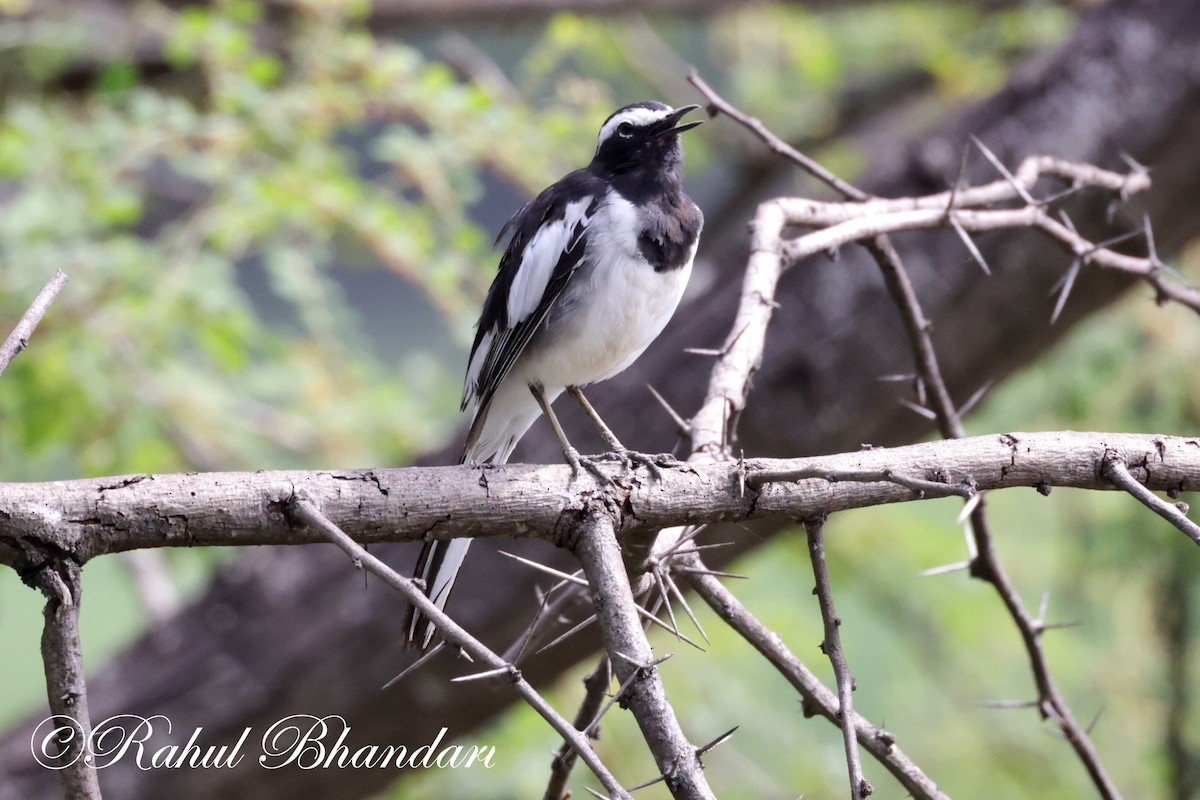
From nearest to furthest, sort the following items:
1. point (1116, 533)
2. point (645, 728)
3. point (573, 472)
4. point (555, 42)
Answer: point (645, 728)
point (573, 472)
point (555, 42)
point (1116, 533)

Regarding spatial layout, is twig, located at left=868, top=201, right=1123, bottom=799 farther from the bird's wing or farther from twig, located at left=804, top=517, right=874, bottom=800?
twig, located at left=804, top=517, right=874, bottom=800

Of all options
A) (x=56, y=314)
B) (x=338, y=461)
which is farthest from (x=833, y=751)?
(x=56, y=314)

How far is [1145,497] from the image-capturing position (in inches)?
55.3

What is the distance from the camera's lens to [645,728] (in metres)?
1.26

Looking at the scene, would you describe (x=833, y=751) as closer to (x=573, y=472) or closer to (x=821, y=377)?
(x=821, y=377)

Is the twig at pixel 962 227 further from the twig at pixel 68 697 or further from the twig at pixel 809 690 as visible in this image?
the twig at pixel 68 697

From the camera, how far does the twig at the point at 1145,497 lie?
4.51ft

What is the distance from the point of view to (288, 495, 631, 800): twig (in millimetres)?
1114

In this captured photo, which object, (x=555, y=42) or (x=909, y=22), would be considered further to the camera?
(x=909, y=22)

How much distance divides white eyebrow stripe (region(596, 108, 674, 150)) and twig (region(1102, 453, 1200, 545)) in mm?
1515

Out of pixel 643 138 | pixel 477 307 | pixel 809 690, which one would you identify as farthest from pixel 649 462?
pixel 477 307

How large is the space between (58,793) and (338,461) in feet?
4.94

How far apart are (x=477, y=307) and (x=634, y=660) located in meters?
3.19

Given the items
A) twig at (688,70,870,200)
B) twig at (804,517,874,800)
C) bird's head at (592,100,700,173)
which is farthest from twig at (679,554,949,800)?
bird's head at (592,100,700,173)
